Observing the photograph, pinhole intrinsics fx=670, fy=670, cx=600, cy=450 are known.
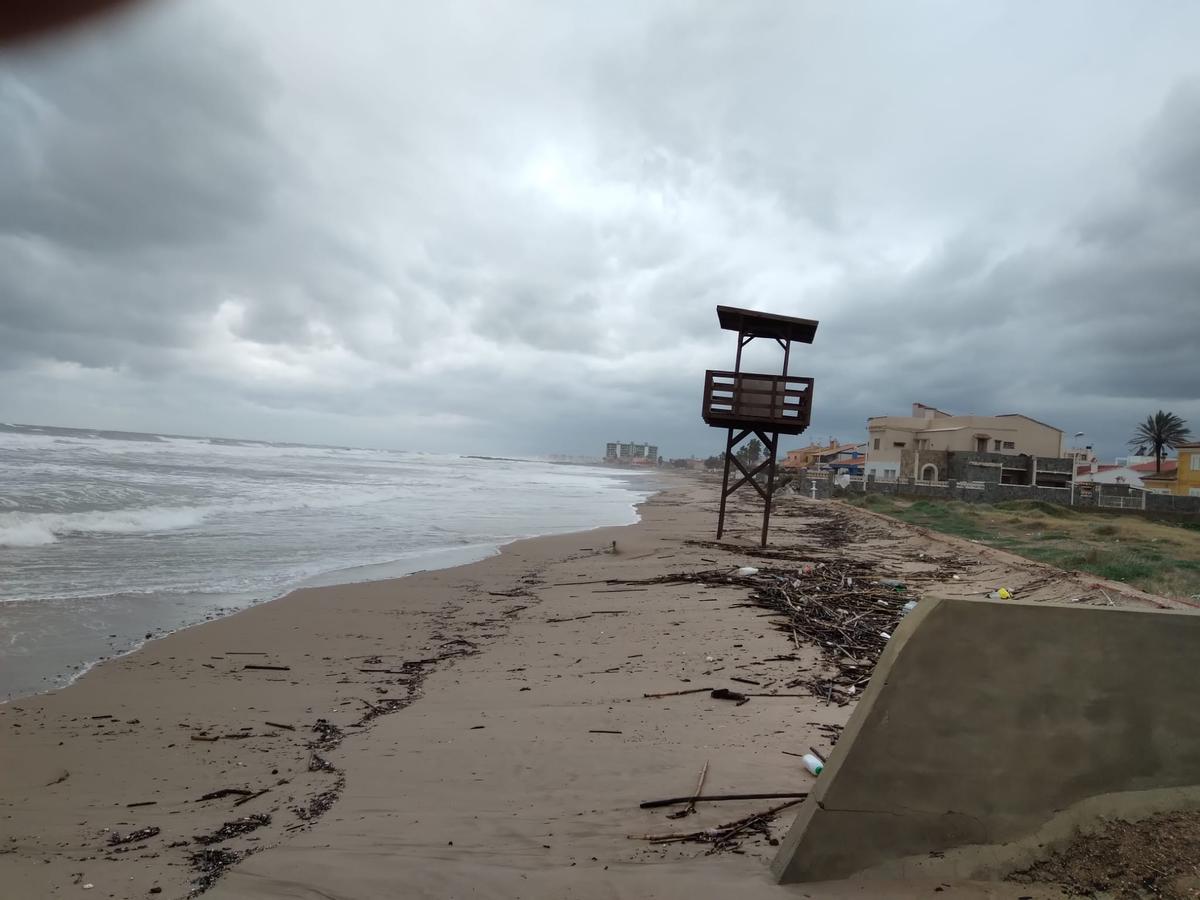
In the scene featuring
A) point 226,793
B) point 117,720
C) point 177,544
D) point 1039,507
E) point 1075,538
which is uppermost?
point 1039,507

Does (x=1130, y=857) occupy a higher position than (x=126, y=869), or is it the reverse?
(x=1130, y=857)

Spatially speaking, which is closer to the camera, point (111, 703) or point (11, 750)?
point (11, 750)

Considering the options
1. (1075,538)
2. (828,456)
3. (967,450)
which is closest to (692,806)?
(1075,538)

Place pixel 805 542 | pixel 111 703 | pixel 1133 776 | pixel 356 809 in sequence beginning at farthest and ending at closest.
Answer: pixel 805 542 < pixel 111 703 < pixel 356 809 < pixel 1133 776

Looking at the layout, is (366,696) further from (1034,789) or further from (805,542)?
(805,542)

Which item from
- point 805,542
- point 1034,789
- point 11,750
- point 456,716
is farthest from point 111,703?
point 805,542

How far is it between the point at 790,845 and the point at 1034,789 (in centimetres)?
106

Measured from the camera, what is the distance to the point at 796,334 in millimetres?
15836

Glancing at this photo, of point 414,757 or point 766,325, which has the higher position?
point 766,325

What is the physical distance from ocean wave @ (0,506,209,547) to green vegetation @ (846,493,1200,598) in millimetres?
21037

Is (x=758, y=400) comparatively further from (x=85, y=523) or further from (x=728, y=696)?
(x=85, y=523)

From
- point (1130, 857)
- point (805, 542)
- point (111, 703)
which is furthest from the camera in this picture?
point (805, 542)

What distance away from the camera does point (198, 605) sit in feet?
32.6

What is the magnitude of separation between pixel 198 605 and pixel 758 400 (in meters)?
11.7
